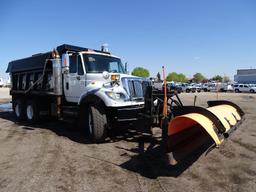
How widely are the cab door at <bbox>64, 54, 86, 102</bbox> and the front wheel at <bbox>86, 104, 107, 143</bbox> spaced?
1204 mm

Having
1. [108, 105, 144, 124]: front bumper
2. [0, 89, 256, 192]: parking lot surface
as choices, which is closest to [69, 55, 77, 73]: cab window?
[108, 105, 144, 124]: front bumper

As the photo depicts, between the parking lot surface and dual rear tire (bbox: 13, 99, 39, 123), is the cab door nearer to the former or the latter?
the parking lot surface

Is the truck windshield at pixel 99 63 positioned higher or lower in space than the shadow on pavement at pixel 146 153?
higher

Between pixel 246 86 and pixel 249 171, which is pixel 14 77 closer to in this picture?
pixel 249 171

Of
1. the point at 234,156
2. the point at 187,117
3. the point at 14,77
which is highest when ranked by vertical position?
the point at 14,77

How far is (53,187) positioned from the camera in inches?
166

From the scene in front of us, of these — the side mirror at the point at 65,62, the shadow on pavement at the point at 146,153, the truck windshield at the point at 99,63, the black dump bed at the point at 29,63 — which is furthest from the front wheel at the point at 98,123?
the black dump bed at the point at 29,63

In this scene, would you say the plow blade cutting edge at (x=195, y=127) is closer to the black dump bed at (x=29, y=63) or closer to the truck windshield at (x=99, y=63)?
the truck windshield at (x=99, y=63)

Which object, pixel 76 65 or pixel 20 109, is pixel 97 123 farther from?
pixel 20 109

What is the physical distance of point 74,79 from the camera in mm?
8477

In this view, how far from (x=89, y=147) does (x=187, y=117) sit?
3.07 metres

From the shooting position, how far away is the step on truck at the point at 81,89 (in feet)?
23.4

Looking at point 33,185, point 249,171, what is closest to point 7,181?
point 33,185

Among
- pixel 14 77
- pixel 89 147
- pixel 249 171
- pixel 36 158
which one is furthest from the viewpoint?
pixel 14 77
